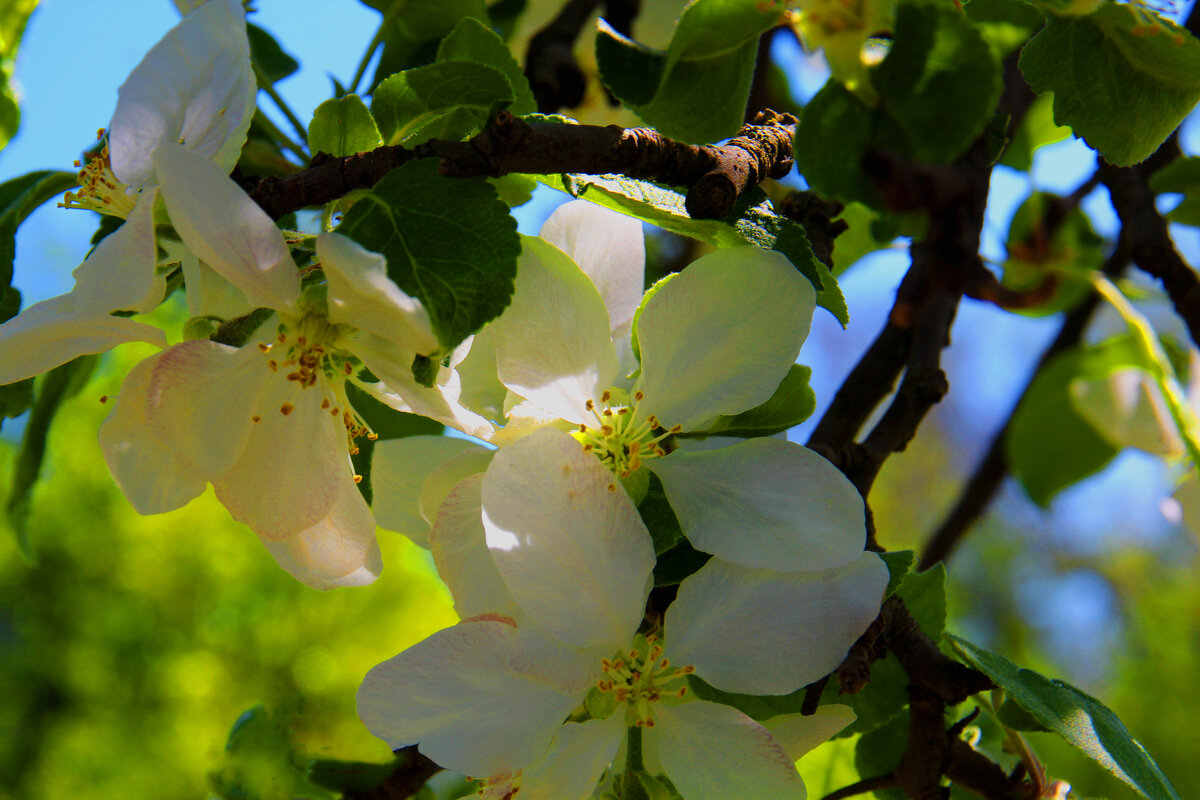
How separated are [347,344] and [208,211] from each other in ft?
0.29

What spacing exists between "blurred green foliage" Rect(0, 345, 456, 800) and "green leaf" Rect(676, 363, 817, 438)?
2.61 meters

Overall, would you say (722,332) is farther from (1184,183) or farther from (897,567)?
(1184,183)

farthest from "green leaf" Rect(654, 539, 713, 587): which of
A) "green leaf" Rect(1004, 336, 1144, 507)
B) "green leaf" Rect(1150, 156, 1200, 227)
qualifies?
"green leaf" Rect(1004, 336, 1144, 507)

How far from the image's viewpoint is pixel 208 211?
375mm

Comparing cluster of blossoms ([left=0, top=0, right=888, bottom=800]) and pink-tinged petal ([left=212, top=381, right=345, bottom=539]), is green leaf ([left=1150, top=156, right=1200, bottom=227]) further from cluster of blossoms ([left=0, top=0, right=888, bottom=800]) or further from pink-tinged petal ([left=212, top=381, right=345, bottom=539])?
pink-tinged petal ([left=212, top=381, right=345, bottom=539])

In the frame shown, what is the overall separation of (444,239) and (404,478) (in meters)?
0.18

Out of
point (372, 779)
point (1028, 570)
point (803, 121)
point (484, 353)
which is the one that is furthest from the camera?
point (1028, 570)

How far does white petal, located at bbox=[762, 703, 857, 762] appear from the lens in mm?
475

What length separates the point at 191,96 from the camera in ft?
1.54

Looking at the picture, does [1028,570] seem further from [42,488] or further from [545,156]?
[545,156]

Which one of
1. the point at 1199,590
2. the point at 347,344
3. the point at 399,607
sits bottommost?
the point at 1199,590

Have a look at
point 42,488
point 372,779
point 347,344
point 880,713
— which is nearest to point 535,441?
point 347,344

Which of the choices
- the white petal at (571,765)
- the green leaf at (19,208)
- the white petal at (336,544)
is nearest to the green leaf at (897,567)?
the white petal at (571,765)

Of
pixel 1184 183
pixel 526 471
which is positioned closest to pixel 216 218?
pixel 526 471
